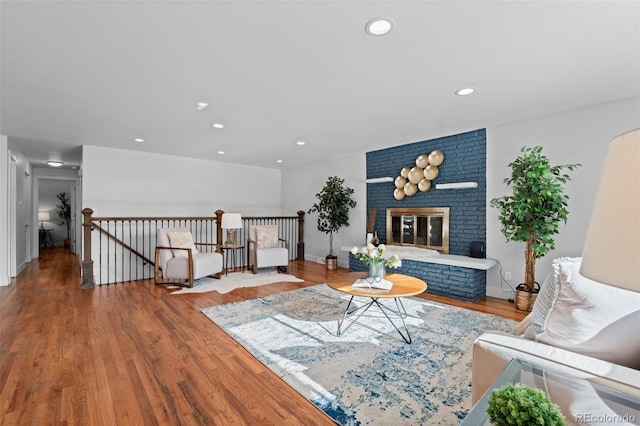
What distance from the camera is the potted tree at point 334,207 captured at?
6027 mm

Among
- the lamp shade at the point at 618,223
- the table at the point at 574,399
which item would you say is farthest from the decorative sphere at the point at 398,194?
the lamp shade at the point at 618,223

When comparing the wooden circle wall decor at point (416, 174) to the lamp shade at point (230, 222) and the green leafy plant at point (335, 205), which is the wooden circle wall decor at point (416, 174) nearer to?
the green leafy plant at point (335, 205)

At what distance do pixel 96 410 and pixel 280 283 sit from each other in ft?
10.4

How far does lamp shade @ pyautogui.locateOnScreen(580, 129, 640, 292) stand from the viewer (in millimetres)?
505

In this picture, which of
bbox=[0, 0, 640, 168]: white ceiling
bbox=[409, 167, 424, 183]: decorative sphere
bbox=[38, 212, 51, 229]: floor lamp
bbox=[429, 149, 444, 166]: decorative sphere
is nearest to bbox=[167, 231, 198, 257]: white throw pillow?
bbox=[0, 0, 640, 168]: white ceiling

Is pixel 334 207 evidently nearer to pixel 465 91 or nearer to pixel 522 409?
pixel 465 91

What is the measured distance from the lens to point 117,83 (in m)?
2.75

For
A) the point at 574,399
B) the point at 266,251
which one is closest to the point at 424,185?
the point at 266,251

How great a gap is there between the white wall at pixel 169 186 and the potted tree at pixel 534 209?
17.4 ft

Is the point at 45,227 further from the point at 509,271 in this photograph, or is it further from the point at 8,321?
Result: the point at 509,271

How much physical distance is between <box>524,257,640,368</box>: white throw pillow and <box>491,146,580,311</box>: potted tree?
2259mm

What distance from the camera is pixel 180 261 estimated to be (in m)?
4.68

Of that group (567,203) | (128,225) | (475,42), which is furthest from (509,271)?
(128,225)

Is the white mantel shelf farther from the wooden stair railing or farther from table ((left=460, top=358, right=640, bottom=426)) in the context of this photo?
the wooden stair railing
